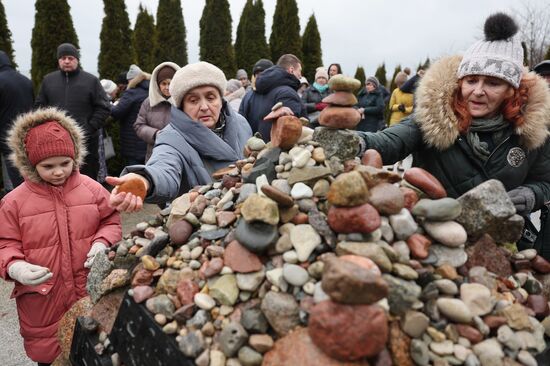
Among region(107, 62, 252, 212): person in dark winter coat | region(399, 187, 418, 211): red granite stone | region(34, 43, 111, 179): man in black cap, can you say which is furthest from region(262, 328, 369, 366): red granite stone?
region(34, 43, 111, 179): man in black cap

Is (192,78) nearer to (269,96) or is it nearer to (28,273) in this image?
(28,273)

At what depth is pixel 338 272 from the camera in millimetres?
1002

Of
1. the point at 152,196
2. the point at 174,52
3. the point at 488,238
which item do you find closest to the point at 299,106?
the point at 152,196

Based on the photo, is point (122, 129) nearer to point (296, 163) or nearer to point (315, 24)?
point (296, 163)

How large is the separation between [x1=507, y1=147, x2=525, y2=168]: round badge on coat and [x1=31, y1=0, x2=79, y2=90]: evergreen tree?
8.50 m

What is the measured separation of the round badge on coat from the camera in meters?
2.10

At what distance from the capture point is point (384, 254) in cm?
121

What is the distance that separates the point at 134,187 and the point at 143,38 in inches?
437

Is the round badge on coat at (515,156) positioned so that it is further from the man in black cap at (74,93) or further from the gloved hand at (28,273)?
the man in black cap at (74,93)

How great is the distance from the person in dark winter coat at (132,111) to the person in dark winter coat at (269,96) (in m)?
1.56

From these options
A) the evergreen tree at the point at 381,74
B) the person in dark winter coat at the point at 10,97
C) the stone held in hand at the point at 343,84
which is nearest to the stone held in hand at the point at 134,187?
the stone held in hand at the point at 343,84

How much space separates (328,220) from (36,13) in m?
9.26

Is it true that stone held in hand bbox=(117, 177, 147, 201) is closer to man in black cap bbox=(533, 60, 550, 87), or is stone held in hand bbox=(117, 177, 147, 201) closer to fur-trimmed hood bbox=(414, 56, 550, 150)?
Result: fur-trimmed hood bbox=(414, 56, 550, 150)

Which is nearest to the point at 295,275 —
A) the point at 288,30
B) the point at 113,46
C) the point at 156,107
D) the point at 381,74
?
the point at 156,107
